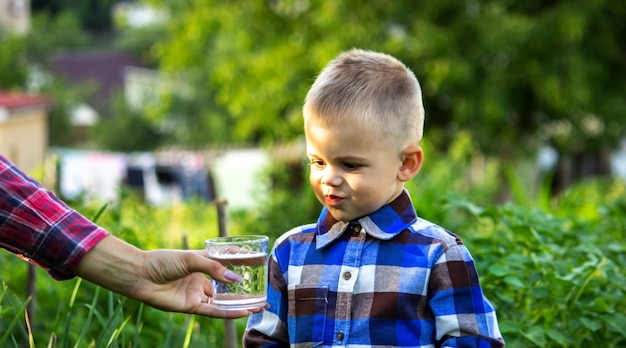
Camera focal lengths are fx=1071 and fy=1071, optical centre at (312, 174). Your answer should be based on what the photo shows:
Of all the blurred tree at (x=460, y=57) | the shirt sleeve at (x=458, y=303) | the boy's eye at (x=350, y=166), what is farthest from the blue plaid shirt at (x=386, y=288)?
the blurred tree at (x=460, y=57)

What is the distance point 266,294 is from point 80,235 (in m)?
0.46

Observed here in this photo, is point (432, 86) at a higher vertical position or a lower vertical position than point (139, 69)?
higher

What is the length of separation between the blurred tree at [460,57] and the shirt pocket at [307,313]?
10.4 metres

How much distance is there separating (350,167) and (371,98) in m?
0.16

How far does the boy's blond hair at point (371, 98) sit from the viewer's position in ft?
7.96

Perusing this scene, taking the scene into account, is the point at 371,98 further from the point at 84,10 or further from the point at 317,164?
the point at 84,10

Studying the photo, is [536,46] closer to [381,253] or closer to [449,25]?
[449,25]

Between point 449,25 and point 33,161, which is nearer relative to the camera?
point 449,25

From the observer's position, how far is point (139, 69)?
65.6 meters

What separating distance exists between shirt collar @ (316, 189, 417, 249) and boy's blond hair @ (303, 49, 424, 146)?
156mm

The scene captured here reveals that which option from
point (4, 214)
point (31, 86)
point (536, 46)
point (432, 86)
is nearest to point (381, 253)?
point (4, 214)

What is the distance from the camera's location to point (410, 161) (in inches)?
99.3

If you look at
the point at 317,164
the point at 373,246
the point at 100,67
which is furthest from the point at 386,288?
the point at 100,67

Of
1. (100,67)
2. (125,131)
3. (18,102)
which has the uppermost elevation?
(18,102)
